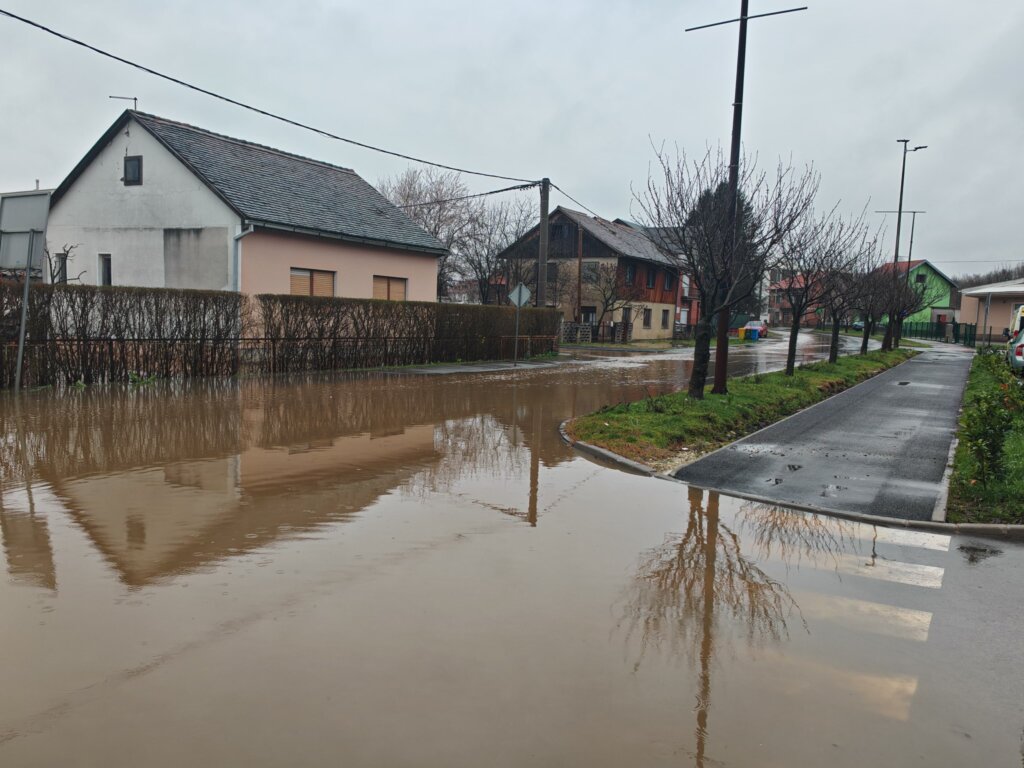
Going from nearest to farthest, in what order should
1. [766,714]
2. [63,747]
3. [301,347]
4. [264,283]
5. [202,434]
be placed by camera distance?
1. [63,747]
2. [766,714]
3. [202,434]
4. [301,347]
5. [264,283]

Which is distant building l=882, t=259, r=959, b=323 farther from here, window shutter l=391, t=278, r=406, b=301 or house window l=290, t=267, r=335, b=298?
house window l=290, t=267, r=335, b=298

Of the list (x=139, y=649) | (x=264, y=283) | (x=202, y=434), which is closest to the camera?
(x=139, y=649)

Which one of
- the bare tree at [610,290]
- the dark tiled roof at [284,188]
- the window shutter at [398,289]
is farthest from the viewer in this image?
the bare tree at [610,290]

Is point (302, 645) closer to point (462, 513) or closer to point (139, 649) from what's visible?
point (139, 649)

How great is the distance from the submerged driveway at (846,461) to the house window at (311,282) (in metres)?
15.4

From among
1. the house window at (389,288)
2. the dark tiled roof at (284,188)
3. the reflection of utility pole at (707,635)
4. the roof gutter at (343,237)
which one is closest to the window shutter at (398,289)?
the house window at (389,288)

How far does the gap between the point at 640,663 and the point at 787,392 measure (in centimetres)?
1376

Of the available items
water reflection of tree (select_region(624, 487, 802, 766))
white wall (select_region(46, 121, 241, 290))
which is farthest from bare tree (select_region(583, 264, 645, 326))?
water reflection of tree (select_region(624, 487, 802, 766))

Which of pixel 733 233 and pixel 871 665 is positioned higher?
pixel 733 233

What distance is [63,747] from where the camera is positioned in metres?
3.21

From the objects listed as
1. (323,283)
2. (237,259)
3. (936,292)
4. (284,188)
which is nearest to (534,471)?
(237,259)

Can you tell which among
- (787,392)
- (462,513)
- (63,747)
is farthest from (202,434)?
(787,392)

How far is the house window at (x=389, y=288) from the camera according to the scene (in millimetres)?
26812

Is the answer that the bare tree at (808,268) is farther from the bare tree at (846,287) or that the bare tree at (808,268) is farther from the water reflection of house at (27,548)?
the water reflection of house at (27,548)
